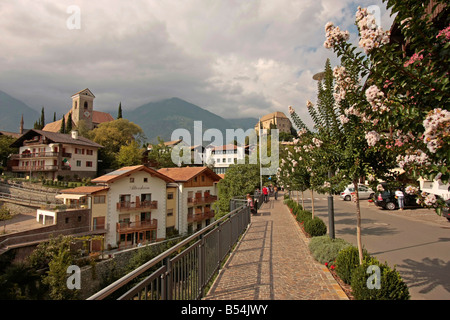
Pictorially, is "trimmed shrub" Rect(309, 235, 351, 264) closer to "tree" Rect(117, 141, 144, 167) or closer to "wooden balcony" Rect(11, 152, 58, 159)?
"wooden balcony" Rect(11, 152, 58, 159)

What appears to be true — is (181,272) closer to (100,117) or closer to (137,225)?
(137,225)

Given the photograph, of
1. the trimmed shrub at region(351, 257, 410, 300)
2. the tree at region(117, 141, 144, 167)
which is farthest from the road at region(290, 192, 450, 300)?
the tree at region(117, 141, 144, 167)

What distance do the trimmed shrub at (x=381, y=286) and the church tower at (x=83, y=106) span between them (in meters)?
92.1

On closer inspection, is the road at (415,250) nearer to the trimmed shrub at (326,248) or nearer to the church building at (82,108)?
the trimmed shrub at (326,248)

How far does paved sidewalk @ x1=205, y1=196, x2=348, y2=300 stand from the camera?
4.72m

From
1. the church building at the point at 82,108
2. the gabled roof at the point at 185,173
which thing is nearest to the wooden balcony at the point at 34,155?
the gabled roof at the point at 185,173

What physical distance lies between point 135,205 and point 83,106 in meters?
67.9

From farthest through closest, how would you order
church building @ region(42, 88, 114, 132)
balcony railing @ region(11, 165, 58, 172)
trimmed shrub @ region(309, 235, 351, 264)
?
church building @ region(42, 88, 114, 132), balcony railing @ region(11, 165, 58, 172), trimmed shrub @ region(309, 235, 351, 264)

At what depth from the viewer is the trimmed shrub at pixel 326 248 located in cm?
660

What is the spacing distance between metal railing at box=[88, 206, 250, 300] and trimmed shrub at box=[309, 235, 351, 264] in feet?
8.47

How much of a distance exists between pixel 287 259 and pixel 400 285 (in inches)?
134

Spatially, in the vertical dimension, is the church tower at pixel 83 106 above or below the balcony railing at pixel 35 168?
above

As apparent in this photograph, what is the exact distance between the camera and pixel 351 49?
12.5ft

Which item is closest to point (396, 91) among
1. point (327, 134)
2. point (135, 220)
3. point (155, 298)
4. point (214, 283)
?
point (327, 134)
